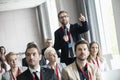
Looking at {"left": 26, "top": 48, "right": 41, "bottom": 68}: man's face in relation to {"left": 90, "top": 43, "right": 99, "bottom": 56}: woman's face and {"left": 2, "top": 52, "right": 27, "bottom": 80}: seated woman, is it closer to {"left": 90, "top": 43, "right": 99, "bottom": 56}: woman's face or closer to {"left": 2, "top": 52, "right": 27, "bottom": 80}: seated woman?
{"left": 2, "top": 52, "right": 27, "bottom": 80}: seated woman

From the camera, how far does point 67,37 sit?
3.85 m

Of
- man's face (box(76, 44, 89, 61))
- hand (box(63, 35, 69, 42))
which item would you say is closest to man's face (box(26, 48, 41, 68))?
man's face (box(76, 44, 89, 61))

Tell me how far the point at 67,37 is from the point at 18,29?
118 inches

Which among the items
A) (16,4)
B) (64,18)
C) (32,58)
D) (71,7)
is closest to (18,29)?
(16,4)

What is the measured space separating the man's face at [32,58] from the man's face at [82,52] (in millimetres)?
514

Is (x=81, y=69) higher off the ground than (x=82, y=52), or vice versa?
(x=82, y=52)

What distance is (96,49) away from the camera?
403 cm

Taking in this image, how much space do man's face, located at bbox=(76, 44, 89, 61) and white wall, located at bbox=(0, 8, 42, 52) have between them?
362 cm

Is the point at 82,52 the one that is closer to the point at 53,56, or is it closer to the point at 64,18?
the point at 53,56

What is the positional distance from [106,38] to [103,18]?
1.49ft

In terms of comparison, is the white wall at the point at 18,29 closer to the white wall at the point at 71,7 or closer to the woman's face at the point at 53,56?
the white wall at the point at 71,7

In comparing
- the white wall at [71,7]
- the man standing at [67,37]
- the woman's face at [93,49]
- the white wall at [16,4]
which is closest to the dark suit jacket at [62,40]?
the man standing at [67,37]

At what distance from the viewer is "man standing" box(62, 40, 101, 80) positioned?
296 cm

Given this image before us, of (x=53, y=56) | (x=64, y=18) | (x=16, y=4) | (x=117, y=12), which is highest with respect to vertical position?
(x=16, y=4)
